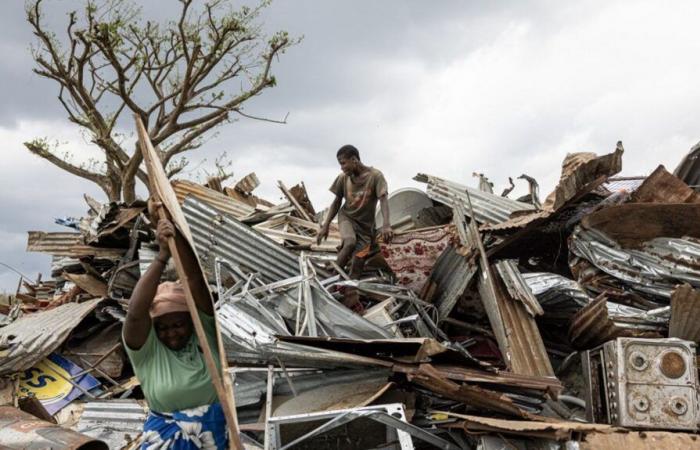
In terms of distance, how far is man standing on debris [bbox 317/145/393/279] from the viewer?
6.61 metres

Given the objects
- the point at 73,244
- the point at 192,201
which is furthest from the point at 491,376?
the point at 73,244

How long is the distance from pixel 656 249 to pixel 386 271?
2593 millimetres

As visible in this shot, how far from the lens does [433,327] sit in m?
6.22

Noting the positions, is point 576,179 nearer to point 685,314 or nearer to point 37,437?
point 685,314

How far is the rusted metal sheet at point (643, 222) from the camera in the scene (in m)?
6.21

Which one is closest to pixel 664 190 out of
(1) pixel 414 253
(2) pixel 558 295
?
(2) pixel 558 295

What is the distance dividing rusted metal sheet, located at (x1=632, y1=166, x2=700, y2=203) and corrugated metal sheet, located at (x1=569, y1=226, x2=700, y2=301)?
56 centimetres

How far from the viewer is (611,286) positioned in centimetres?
630

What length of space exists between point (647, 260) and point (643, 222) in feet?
1.18

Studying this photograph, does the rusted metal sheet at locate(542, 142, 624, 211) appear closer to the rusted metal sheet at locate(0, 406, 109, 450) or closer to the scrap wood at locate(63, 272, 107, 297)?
the rusted metal sheet at locate(0, 406, 109, 450)

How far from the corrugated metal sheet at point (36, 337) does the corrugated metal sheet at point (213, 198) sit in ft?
7.36

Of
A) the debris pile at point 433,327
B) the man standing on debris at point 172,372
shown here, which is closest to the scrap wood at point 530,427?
the debris pile at point 433,327

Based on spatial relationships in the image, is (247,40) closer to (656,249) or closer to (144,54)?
(144,54)

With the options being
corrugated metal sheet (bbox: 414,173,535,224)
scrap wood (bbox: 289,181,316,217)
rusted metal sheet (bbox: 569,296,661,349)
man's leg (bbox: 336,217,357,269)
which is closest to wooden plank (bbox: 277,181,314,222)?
scrap wood (bbox: 289,181,316,217)
